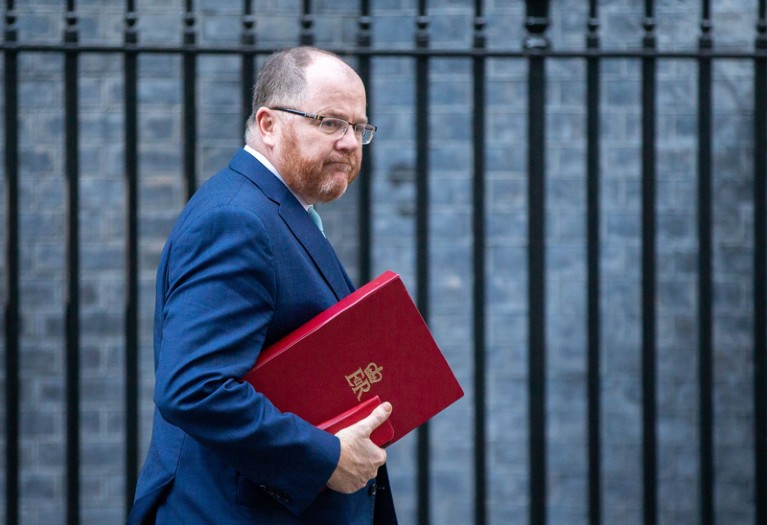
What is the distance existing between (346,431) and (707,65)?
5.63 feet

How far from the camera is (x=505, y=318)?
4.27 m

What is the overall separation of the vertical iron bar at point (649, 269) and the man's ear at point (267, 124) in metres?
1.32

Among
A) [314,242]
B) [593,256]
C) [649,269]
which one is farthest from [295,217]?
[649,269]

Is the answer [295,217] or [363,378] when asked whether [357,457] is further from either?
[295,217]

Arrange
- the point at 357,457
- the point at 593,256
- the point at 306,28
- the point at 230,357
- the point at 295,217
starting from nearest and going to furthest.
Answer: the point at 230,357, the point at 357,457, the point at 295,217, the point at 306,28, the point at 593,256

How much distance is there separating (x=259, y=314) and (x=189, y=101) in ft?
4.12

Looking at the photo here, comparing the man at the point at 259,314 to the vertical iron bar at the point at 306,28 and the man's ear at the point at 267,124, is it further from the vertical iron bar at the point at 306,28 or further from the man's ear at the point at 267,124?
the vertical iron bar at the point at 306,28

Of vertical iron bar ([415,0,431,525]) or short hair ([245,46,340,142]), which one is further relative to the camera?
vertical iron bar ([415,0,431,525])

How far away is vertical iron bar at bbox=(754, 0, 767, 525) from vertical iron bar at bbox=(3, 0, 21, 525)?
2093 millimetres

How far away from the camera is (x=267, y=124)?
6.61ft

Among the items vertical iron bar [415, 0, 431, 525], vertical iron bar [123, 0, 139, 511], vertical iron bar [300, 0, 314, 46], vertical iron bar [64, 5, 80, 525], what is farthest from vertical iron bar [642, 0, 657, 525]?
vertical iron bar [64, 5, 80, 525]

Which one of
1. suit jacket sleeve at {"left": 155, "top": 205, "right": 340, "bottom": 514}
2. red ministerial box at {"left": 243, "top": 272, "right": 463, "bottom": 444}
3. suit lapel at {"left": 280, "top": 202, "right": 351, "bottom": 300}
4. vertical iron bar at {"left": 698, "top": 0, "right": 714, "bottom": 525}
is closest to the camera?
suit jacket sleeve at {"left": 155, "top": 205, "right": 340, "bottom": 514}

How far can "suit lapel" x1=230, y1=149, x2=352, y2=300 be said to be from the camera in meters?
1.93

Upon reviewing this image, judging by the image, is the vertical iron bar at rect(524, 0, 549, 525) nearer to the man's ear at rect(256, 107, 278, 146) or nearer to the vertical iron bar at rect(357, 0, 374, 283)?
the vertical iron bar at rect(357, 0, 374, 283)
